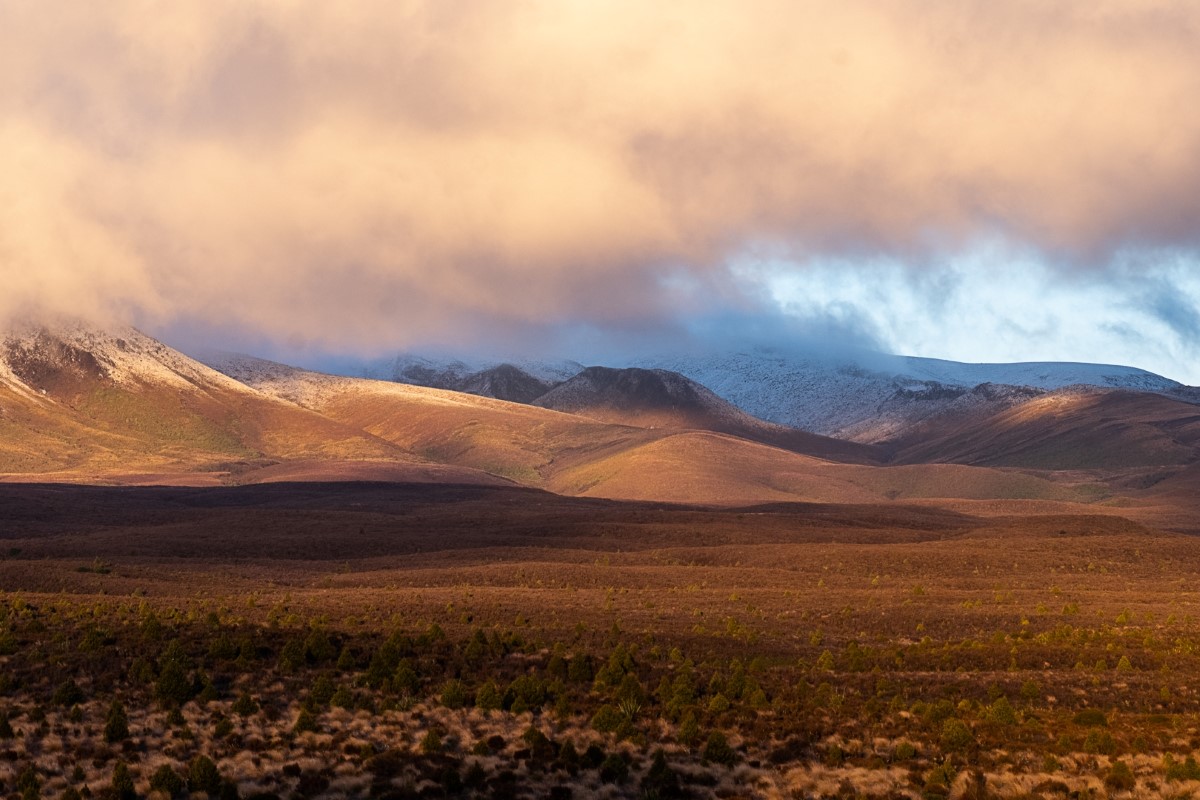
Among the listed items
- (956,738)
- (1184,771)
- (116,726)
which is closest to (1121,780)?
(1184,771)

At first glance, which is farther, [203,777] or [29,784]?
[203,777]

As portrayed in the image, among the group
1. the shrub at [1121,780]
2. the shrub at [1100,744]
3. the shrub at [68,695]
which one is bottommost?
the shrub at [68,695]

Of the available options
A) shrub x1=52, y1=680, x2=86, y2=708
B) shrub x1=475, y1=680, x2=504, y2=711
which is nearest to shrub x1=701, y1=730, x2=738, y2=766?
shrub x1=475, y1=680, x2=504, y2=711

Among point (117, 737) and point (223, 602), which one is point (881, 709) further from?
point (223, 602)

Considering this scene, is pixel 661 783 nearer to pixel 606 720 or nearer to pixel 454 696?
pixel 606 720

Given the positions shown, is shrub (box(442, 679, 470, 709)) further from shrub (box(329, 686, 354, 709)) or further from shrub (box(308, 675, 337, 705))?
shrub (box(308, 675, 337, 705))

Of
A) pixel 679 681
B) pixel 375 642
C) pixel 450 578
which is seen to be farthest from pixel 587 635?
pixel 450 578

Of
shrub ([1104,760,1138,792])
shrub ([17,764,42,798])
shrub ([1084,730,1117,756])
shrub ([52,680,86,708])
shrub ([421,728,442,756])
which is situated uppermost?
shrub ([1084,730,1117,756])

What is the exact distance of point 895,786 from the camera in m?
24.3

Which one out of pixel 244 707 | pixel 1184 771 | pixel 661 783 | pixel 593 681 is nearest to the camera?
pixel 1184 771

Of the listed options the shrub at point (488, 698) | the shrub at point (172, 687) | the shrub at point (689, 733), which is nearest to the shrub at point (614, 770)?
the shrub at point (689, 733)

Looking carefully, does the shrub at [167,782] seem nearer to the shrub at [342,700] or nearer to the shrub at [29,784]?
the shrub at [29,784]

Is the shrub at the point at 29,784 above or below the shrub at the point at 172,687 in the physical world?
below

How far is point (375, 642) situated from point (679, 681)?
965cm
